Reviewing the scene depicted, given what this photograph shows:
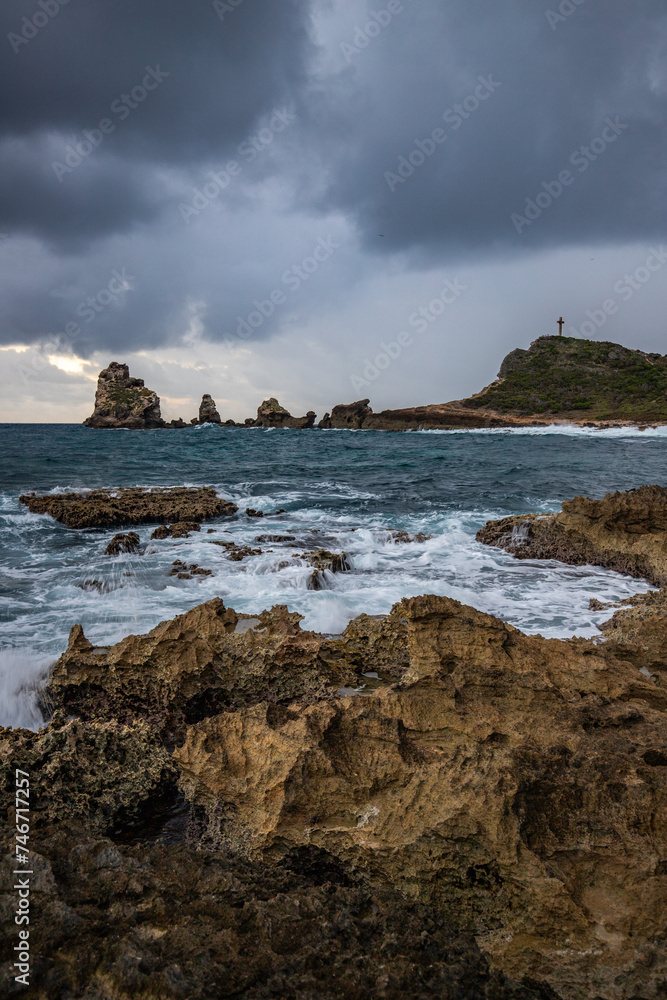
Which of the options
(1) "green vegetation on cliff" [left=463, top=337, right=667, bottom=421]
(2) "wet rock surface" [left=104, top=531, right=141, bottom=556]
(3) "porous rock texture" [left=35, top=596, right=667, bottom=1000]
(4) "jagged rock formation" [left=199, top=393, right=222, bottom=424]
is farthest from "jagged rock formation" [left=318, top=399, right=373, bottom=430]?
(3) "porous rock texture" [left=35, top=596, right=667, bottom=1000]

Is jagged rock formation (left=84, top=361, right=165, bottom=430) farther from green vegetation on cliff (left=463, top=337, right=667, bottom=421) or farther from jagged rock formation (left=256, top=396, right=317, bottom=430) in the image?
green vegetation on cliff (left=463, top=337, right=667, bottom=421)

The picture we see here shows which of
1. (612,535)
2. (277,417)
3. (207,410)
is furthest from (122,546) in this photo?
(207,410)

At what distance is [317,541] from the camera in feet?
36.5

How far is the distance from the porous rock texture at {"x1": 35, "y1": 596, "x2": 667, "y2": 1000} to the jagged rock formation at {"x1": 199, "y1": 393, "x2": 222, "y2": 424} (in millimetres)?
107843

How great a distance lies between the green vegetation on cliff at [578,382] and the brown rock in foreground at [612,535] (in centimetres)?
6512

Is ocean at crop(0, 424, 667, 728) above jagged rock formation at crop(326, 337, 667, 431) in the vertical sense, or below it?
below

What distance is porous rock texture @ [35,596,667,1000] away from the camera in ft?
5.99

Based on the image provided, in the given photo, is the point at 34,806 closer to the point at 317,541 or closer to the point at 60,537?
the point at 317,541

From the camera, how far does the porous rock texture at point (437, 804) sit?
1.83 meters

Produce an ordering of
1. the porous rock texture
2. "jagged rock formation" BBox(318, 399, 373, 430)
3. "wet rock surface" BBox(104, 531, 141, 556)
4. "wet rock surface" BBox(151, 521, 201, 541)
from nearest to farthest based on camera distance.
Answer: the porous rock texture → "wet rock surface" BBox(104, 531, 141, 556) → "wet rock surface" BBox(151, 521, 201, 541) → "jagged rock formation" BBox(318, 399, 373, 430)

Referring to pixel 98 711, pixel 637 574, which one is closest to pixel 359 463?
pixel 637 574

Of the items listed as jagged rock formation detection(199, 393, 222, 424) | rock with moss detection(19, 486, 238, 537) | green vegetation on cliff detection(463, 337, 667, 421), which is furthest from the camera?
jagged rock formation detection(199, 393, 222, 424)

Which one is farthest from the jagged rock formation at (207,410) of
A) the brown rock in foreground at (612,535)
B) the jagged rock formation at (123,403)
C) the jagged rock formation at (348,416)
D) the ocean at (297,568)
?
the brown rock in foreground at (612,535)

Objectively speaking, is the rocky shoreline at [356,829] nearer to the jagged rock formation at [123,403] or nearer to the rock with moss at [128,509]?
the rock with moss at [128,509]
